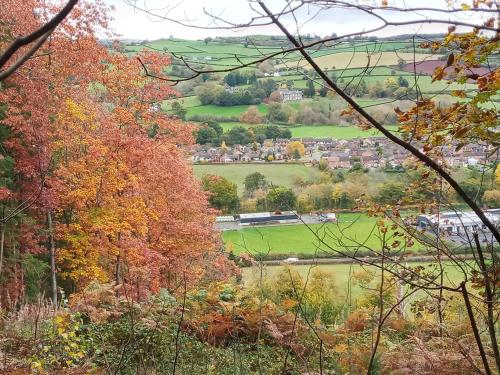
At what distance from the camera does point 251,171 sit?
2616cm

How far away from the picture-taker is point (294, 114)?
3083 cm

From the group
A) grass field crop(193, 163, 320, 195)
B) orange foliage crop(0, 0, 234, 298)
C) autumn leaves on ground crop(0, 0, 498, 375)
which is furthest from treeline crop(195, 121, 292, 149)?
orange foliage crop(0, 0, 234, 298)

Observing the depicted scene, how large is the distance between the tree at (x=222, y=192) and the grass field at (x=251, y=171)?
1.81 metres

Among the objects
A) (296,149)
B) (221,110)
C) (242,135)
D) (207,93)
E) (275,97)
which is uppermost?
(207,93)

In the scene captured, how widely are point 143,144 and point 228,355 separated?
7.89 metres

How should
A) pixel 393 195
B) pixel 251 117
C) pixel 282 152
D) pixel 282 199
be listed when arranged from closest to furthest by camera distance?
1. pixel 282 199
2. pixel 393 195
3. pixel 282 152
4. pixel 251 117

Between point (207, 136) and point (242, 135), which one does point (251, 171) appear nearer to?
point (207, 136)

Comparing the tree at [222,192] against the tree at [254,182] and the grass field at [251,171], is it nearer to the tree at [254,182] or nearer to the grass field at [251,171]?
the tree at [254,182]

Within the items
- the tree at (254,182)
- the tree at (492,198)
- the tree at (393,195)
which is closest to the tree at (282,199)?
the tree at (393,195)

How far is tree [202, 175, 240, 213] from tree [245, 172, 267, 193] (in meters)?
0.95

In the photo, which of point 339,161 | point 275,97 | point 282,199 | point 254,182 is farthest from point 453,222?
point 275,97

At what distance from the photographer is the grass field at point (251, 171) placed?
25083 millimetres

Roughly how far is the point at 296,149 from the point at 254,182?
3610 millimetres

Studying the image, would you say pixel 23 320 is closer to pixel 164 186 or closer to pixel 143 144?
pixel 143 144
